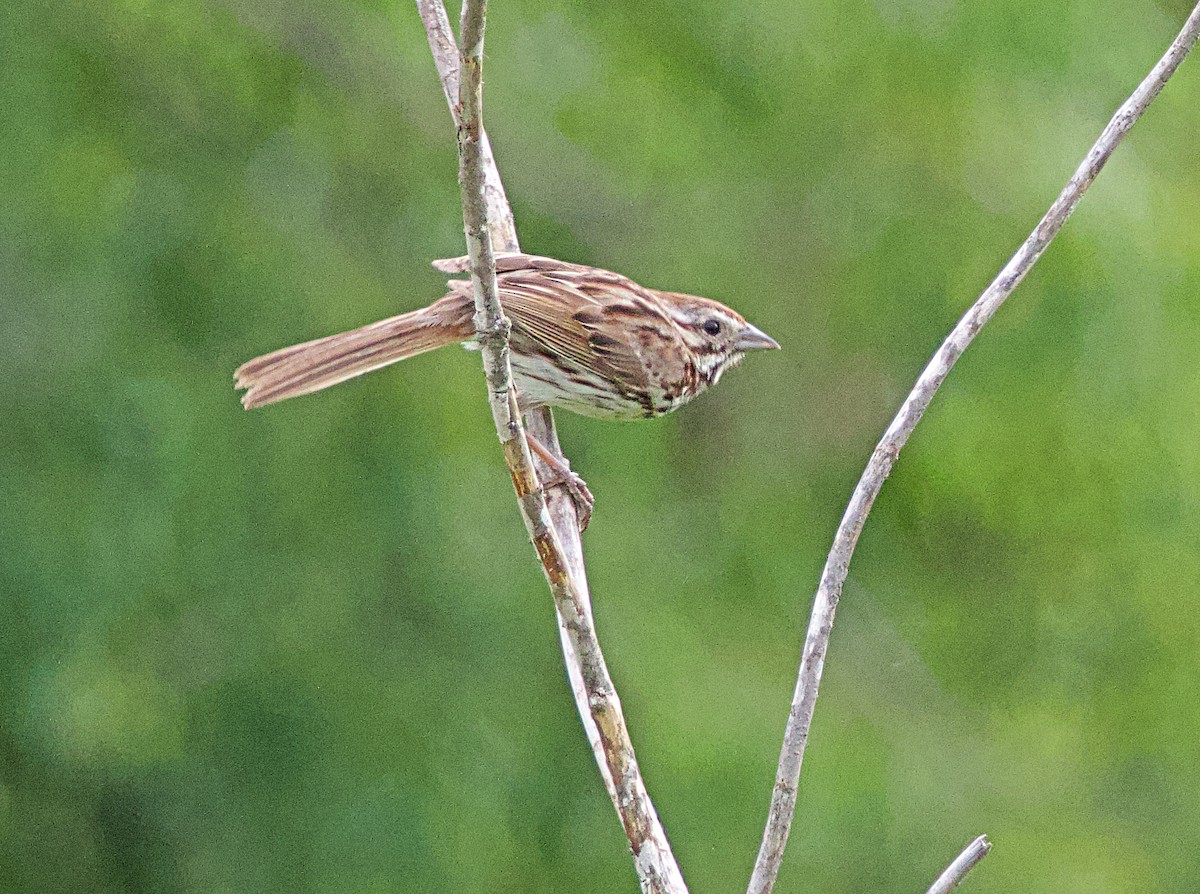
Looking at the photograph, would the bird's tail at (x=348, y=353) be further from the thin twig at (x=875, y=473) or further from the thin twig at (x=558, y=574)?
the thin twig at (x=875, y=473)

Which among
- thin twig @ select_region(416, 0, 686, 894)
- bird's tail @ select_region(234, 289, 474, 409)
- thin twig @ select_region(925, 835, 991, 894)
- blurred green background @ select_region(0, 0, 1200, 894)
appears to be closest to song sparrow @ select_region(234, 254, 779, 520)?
bird's tail @ select_region(234, 289, 474, 409)

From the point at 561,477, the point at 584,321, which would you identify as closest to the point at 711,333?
the point at 584,321

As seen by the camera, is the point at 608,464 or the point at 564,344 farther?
the point at 608,464

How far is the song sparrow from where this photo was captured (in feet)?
13.5

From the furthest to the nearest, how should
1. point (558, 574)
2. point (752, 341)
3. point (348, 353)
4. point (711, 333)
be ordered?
point (752, 341), point (711, 333), point (348, 353), point (558, 574)

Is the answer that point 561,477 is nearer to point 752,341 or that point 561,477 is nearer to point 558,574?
point 752,341

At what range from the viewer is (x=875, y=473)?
3039 mm

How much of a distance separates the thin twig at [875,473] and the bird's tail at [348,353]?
149 cm

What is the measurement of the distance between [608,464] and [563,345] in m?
2.24

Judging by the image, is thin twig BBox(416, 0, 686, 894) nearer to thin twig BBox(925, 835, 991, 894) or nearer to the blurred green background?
thin twig BBox(925, 835, 991, 894)

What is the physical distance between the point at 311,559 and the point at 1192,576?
3.95 m

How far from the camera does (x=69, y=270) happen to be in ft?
19.8

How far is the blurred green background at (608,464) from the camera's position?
609 centimetres

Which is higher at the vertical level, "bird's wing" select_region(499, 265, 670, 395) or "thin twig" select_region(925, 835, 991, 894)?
"bird's wing" select_region(499, 265, 670, 395)
